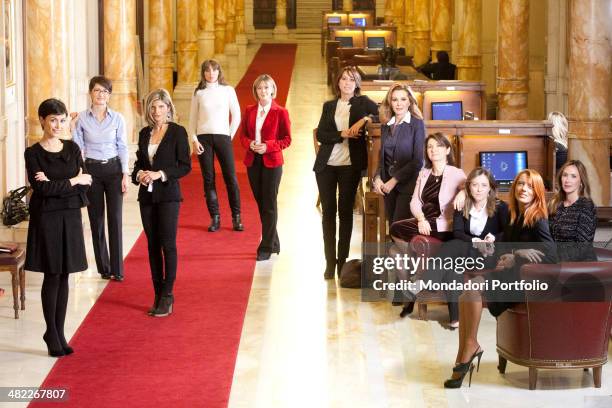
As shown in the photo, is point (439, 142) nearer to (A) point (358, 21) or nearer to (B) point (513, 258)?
(B) point (513, 258)

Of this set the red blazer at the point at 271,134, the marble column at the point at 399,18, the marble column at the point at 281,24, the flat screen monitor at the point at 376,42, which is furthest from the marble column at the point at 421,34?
the red blazer at the point at 271,134

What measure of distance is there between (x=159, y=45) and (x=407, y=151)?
13.3m

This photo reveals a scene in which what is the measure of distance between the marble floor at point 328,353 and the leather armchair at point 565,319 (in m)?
0.21

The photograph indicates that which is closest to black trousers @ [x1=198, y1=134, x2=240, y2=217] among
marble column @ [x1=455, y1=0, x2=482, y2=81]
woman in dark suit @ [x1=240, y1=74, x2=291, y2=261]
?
woman in dark suit @ [x1=240, y1=74, x2=291, y2=261]

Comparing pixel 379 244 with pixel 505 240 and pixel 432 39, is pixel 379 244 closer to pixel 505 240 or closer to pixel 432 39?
pixel 505 240

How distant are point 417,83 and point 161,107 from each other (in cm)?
692

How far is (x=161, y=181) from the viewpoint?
405 inches

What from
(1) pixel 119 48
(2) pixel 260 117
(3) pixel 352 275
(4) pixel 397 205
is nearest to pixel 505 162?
(4) pixel 397 205

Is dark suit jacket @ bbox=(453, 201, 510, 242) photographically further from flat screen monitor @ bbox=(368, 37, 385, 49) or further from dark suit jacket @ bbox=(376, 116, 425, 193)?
flat screen monitor @ bbox=(368, 37, 385, 49)

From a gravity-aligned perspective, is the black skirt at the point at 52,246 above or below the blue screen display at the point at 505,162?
below

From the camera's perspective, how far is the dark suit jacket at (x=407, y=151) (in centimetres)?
1088

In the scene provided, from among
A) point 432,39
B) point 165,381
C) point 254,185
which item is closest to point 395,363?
point 165,381

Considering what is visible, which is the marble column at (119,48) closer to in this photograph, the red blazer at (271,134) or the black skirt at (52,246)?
the red blazer at (271,134)

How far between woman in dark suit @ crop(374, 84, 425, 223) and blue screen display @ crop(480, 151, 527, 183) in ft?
4.81
